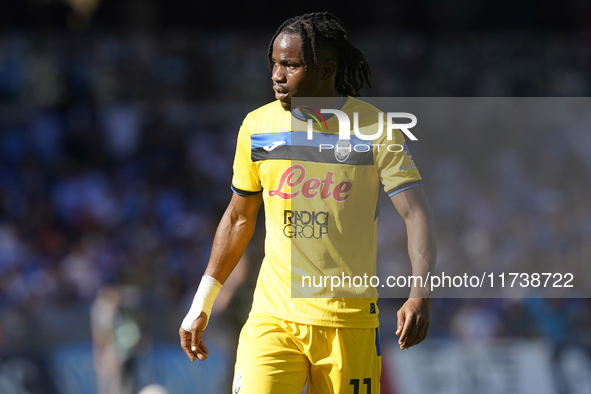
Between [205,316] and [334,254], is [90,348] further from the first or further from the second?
[334,254]

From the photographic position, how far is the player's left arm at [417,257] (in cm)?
294

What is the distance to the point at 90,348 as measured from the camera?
779 centimetres

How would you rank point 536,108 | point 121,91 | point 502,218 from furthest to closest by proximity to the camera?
point 121,91
point 536,108
point 502,218

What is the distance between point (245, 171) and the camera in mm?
3512

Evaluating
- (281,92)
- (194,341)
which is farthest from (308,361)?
(281,92)

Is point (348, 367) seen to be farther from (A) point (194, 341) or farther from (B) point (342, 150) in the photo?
(B) point (342, 150)

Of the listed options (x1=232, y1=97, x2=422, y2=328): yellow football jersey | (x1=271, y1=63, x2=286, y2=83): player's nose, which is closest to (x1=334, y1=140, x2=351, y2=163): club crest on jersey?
(x1=232, y1=97, x2=422, y2=328): yellow football jersey

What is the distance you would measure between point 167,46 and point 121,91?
1.16 m

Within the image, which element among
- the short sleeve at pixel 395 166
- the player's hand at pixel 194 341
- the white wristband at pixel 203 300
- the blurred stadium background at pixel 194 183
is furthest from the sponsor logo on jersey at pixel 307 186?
the blurred stadium background at pixel 194 183

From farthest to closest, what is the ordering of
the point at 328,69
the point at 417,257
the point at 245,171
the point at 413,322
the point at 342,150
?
the point at 245,171
the point at 328,69
the point at 342,150
the point at 417,257
the point at 413,322

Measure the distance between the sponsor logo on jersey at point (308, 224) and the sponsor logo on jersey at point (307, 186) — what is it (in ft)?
0.27

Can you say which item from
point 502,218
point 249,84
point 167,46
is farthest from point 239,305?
point 167,46

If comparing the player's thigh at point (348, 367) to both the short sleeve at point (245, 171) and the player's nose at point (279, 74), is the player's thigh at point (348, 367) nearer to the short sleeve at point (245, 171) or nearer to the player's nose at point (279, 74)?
the short sleeve at point (245, 171)

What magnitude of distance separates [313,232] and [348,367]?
2.07ft
